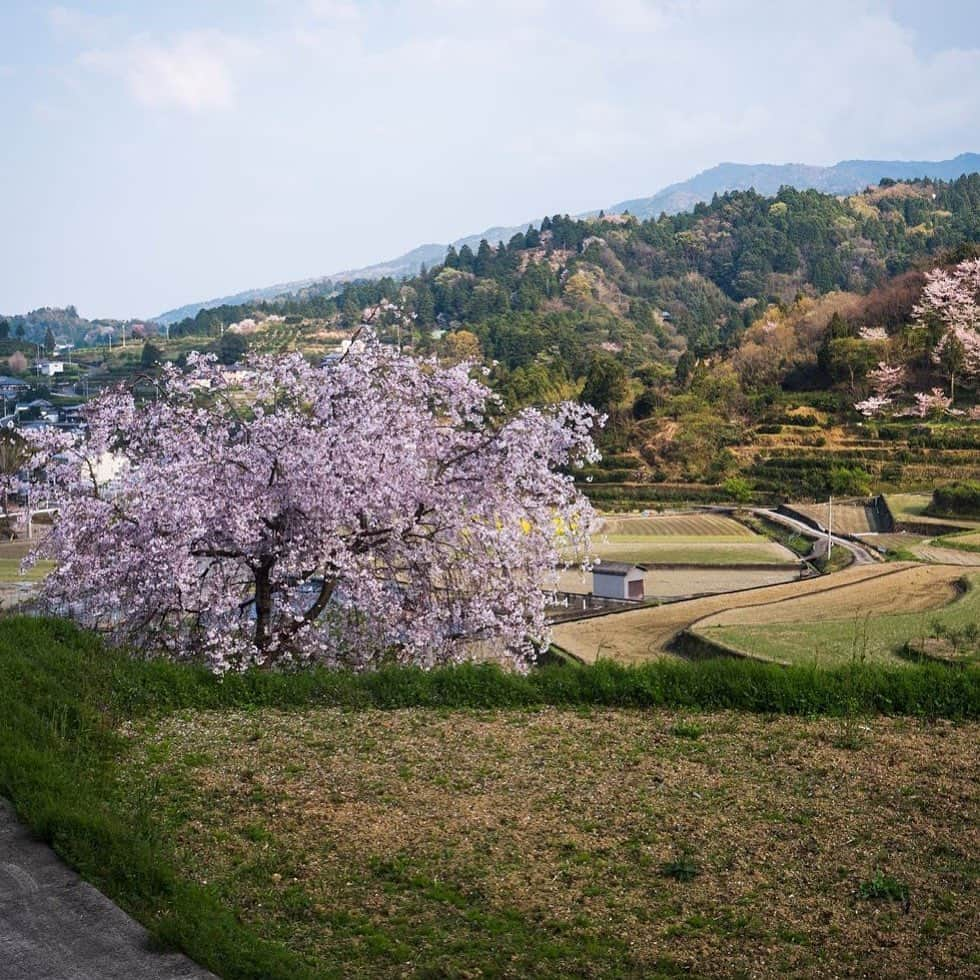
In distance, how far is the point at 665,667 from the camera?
884 cm

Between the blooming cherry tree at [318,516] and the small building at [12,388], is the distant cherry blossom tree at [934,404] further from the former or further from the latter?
the small building at [12,388]

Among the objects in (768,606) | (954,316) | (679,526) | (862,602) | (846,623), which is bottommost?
(679,526)

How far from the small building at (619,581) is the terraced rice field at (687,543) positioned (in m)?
5.49

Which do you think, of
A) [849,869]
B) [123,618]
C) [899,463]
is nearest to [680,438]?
[899,463]

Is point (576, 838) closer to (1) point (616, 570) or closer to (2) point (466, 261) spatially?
(1) point (616, 570)

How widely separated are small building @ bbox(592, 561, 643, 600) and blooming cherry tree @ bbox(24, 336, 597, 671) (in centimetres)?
2391

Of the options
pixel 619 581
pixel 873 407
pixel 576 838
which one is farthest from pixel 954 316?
pixel 576 838

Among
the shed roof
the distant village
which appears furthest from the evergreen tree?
the shed roof

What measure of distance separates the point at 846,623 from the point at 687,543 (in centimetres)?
2679

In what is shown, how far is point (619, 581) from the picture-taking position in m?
35.2

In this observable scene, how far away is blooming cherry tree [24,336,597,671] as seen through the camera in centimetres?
1010

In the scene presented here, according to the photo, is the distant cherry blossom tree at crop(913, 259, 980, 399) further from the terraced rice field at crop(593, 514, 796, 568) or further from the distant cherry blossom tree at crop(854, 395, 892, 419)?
the terraced rice field at crop(593, 514, 796, 568)

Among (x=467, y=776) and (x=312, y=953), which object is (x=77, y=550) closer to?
(x=467, y=776)

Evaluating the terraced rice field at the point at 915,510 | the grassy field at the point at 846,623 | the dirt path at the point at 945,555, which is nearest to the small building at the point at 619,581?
the grassy field at the point at 846,623
